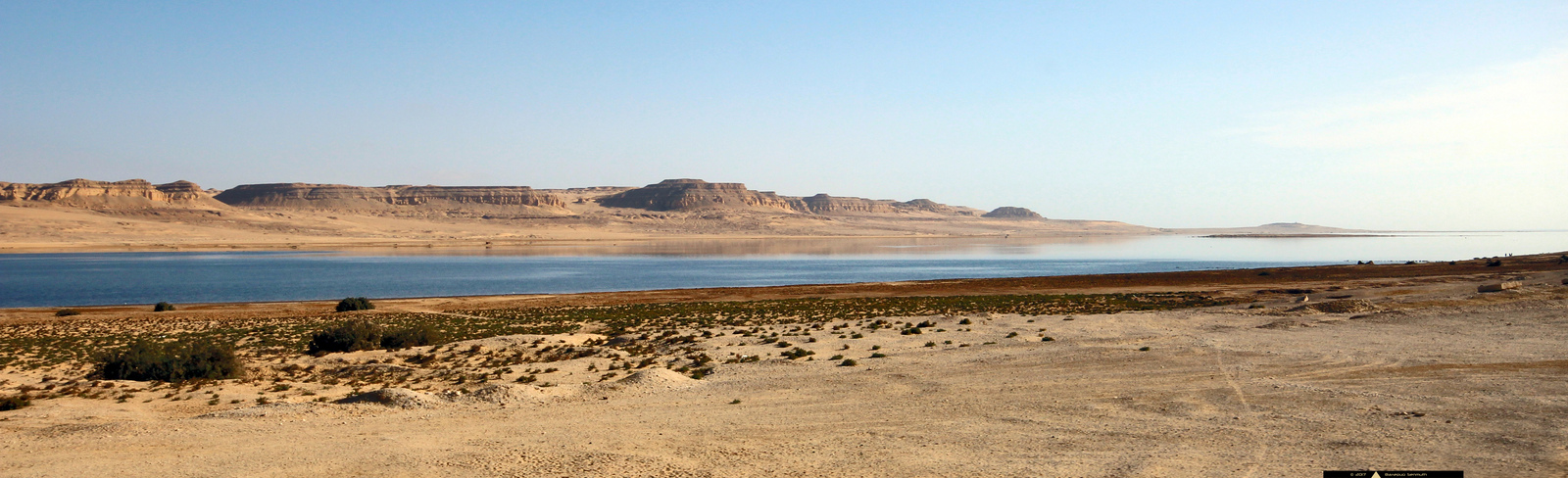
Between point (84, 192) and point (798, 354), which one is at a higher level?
point (84, 192)

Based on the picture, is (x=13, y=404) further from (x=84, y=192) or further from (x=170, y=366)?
(x=84, y=192)

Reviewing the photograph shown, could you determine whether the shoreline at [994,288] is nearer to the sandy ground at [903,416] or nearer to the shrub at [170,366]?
the sandy ground at [903,416]

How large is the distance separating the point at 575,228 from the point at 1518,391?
623 ft

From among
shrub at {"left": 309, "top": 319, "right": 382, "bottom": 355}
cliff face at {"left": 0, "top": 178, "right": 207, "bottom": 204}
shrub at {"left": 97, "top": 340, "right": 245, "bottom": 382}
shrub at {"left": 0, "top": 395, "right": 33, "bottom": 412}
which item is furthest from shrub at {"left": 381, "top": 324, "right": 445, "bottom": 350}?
cliff face at {"left": 0, "top": 178, "right": 207, "bottom": 204}

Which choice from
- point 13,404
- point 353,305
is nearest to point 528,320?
point 353,305

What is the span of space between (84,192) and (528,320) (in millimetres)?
189277

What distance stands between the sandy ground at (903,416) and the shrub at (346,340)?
1074mm

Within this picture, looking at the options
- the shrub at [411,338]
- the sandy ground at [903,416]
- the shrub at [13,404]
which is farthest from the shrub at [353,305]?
the shrub at [13,404]

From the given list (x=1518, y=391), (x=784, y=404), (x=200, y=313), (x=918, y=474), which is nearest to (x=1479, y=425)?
(x=1518, y=391)

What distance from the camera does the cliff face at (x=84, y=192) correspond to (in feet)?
547

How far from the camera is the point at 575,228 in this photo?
194125 millimetres

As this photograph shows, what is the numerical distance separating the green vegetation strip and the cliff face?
175 metres

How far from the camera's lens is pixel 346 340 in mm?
20578

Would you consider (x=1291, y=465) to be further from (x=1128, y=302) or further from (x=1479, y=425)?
(x=1128, y=302)
